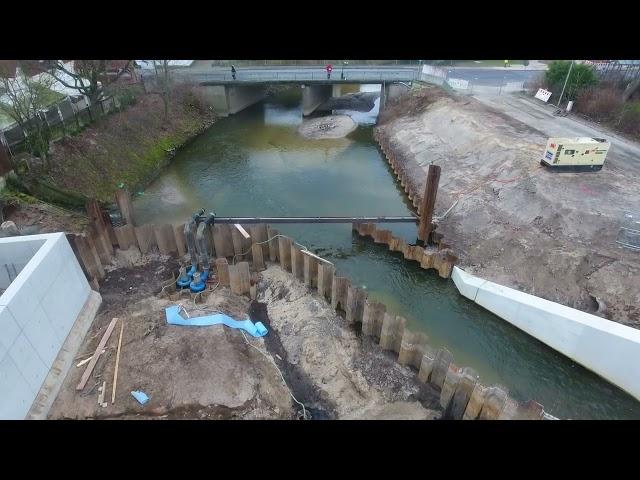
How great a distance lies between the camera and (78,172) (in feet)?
68.6

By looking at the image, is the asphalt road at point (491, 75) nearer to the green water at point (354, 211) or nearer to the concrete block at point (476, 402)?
the green water at point (354, 211)

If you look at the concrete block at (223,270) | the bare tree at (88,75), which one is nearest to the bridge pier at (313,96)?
the bare tree at (88,75)

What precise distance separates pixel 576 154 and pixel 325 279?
13205 millimetres

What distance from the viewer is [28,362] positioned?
9.38 metres

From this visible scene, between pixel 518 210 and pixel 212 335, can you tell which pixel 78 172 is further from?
pixel 518 210

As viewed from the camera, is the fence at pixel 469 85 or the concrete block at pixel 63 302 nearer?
the concrete block at pixel 63 302

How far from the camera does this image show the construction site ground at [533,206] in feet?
47.1

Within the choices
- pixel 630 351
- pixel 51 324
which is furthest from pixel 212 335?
pixel 630 351

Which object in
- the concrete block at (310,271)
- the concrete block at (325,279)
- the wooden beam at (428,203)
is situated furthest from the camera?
the wooden beam at (428,203)

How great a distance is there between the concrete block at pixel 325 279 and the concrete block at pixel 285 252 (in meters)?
1.57

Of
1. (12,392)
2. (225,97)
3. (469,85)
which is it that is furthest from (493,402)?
(225,97)

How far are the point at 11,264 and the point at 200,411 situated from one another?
6.77 metres

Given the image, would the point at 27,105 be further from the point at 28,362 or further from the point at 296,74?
the point at 296,74

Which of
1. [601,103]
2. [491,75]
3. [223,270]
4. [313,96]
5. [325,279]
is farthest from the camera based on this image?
[313,96]
